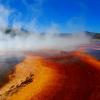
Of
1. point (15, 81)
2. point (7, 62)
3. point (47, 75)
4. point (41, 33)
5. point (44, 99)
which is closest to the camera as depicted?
point (44, 99)

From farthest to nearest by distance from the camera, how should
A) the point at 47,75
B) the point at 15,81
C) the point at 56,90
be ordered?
the point at 47,75
the point at 15,81
the point at 56,90

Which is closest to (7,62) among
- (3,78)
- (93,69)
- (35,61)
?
(35,61)

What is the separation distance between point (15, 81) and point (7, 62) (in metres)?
3.08

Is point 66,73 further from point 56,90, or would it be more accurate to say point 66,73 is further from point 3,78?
point 3,78

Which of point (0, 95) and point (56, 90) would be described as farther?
point (56, 90)

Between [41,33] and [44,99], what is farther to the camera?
[41,33]

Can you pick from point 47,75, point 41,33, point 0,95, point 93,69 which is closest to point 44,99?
point 0,95

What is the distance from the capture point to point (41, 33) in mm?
33000

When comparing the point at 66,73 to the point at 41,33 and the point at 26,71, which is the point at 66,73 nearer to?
the point at 26,71

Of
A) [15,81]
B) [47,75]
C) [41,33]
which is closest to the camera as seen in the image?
[15,81]

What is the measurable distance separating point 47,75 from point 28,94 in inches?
73.5

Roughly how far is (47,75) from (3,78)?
169 cm

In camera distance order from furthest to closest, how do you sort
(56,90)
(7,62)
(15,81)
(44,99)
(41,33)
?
(41,33)
(7,62)
(15,81)
(56,90)
(44,99)

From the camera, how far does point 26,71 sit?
9719 mm
